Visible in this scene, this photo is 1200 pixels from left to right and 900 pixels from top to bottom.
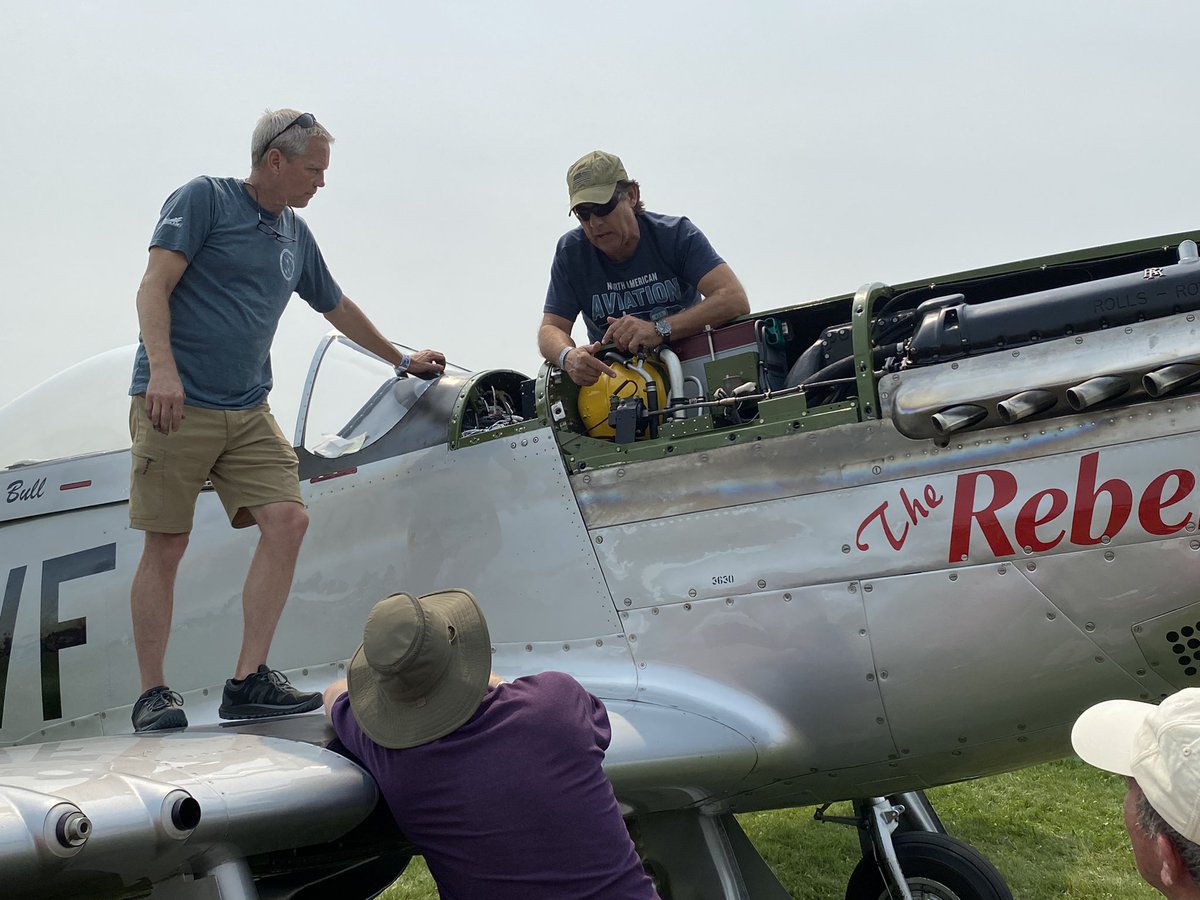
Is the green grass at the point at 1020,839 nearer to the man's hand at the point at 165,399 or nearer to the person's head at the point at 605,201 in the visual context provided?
the man's hand at the point at 165,399

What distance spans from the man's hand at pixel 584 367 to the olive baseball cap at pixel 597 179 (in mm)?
619

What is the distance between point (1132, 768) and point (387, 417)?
3309 millimetres

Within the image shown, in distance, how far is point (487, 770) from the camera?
2615mm

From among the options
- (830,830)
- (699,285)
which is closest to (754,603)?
(699,285)

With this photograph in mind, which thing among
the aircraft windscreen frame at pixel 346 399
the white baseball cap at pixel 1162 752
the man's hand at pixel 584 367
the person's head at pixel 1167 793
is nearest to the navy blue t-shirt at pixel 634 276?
the man's hand at pixel 584 367

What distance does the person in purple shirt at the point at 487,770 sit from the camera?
2.59 metres

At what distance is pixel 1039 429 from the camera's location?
3.34 metres

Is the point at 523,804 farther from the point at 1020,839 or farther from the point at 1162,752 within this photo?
the point at 1020,839

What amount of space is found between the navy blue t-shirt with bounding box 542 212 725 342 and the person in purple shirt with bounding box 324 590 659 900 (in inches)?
80.8

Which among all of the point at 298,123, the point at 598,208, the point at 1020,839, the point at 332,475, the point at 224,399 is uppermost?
the point at 298,123

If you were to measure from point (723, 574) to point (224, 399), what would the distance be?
5.61 ft

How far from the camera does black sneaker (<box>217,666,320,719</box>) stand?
3645 millimetres

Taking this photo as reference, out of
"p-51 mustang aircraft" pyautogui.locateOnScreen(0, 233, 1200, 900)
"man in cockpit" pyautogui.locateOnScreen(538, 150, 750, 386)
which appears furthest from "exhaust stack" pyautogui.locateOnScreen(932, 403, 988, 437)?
"man in cockpit" pyautogui.locateOnScreen(538, 150, 750, 386)

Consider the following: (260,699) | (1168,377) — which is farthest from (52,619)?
(1168,377)
